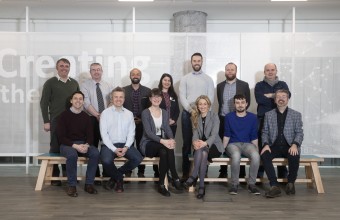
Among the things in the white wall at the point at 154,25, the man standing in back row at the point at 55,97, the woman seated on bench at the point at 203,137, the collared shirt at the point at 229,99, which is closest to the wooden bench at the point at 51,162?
the man standing in back row at the point at 55,97

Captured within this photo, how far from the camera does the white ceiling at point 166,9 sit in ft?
21.6

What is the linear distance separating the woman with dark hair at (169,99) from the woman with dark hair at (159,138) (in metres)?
0.30

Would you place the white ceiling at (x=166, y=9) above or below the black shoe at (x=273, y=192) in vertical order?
above

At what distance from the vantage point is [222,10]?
7137 millimetres

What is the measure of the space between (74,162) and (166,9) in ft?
11.7

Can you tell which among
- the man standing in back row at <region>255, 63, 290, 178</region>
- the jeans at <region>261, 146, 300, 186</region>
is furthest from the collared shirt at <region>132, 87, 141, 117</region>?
the jeans at <region>261, 146, 300, 186</region>

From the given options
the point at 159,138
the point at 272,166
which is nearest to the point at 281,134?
the point at 272,166

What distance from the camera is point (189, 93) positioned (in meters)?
5.52

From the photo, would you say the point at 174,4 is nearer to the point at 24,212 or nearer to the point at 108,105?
the point at 108,105

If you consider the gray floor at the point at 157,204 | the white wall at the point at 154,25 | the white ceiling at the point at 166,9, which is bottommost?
the gray floor at the point at 157,204

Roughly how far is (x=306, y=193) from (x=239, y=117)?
121cm

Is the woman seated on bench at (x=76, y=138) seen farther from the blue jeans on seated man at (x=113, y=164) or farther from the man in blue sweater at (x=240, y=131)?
the man in blue sweater at (x=240, y=131)

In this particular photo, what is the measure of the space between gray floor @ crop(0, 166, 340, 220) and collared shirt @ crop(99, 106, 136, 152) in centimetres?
63

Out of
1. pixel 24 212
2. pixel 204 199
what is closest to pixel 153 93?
pixel 204 199
